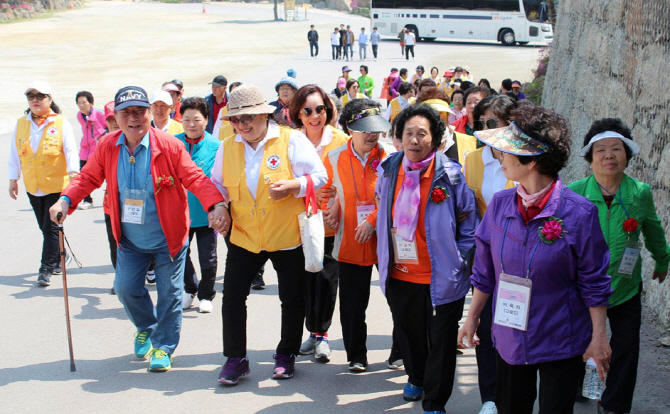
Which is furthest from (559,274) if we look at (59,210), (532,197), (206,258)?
(206,258)

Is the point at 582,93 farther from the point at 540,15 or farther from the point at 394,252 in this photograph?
the point at 540,15

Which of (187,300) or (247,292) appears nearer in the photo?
(247,292)

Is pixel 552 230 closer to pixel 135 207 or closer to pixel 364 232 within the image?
pixel 364 232

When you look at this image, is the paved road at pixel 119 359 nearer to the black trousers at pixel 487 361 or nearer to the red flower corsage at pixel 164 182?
the black trousers at pixel 487 361

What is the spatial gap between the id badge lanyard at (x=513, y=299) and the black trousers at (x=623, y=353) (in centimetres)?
127

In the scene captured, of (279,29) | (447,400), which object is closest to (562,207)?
(447,400)

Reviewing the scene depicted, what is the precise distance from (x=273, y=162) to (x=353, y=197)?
25.1 inches

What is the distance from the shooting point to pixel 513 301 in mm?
3445

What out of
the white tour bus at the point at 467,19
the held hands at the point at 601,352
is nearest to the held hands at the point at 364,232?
the held hands at the point at 601,352

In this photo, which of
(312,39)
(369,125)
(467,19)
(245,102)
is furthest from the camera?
(467,19)

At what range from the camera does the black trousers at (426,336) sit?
457cm

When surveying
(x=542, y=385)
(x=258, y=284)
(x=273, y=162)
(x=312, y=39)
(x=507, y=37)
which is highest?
(x=312, y=39)

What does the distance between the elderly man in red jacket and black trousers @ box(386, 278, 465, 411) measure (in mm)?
1591

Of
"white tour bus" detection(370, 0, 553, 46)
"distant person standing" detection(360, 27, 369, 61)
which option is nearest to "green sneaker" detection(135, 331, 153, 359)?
"distant person standing" detection(360, 27, 369, 61)
